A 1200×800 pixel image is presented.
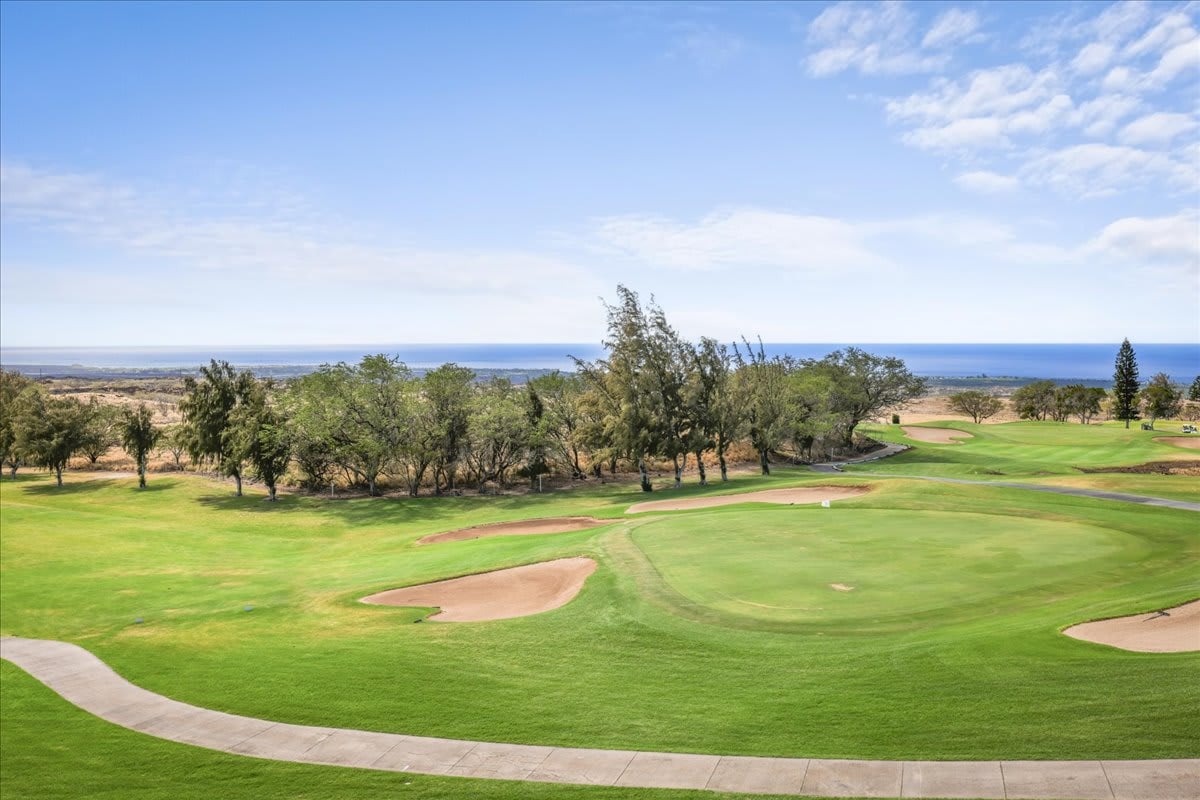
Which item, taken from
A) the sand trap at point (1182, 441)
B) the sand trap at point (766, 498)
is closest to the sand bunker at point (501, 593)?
the sand trap at point (766, 498)

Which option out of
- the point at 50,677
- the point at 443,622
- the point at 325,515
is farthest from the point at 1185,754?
the point at 325,515

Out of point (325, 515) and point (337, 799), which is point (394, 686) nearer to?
point (337, 799)

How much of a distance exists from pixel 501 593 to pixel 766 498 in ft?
65.3

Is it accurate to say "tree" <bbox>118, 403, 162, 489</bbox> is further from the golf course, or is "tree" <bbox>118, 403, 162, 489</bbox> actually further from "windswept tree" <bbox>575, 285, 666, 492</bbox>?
"windswept tree" <bbox>575, 285, 666, 492</bbox>

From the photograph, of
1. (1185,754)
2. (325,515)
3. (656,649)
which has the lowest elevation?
(325,515)

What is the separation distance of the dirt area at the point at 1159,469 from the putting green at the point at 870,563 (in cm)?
2392

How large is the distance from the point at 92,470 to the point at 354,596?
57.8 metres

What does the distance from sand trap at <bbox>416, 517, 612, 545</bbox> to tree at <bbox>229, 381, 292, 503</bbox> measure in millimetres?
18849

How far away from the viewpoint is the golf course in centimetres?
1063

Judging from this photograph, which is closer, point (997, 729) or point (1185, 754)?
point (1185, 754)

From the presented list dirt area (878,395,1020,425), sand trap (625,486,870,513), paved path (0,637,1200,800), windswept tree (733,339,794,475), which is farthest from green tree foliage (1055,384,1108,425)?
paved path (0,637,1200,800)

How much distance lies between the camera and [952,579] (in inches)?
700

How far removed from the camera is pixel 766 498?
37.1 meters

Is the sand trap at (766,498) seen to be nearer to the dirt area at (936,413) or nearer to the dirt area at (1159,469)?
the dirt area at (1159,469)
